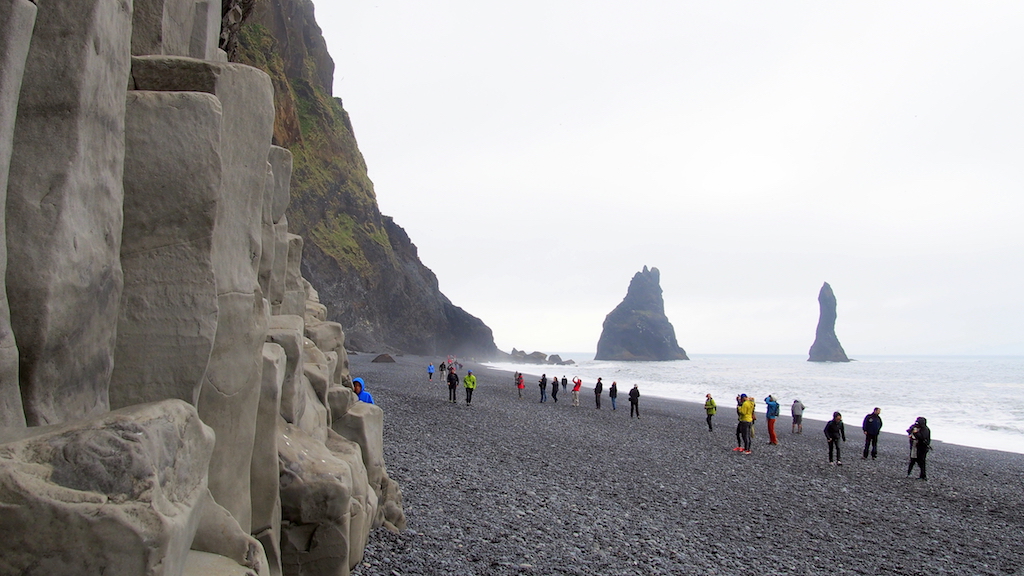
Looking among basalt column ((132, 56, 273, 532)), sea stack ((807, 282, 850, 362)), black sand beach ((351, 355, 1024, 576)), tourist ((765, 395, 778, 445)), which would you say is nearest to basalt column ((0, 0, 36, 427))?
basalt column ((132, 56, 273, 532))

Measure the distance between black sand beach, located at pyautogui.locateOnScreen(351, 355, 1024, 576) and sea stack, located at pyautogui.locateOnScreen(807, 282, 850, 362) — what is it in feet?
562

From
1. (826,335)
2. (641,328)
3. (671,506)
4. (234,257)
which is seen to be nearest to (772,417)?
(671,506)

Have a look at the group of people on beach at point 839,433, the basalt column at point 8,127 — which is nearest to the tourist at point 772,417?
the group of people on beach at point 839,433

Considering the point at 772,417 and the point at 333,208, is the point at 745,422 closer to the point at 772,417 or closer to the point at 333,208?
the point at 772,417

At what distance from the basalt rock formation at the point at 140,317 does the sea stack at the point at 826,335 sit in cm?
19383

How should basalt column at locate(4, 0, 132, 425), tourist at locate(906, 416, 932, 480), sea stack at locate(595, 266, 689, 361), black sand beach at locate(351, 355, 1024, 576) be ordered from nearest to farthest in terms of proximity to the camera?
basalt column at locate(4, 0, 132, 425) < black sand beach at locate(351, 355, 1024, 576) < tourist at locate(906, 416, 932, 480) < sea stack at locate(595, 266, 689, 361)

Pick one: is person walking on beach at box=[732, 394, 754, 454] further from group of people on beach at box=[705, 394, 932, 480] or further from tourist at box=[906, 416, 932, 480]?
tourist at box=[906, 416, 932, 480]

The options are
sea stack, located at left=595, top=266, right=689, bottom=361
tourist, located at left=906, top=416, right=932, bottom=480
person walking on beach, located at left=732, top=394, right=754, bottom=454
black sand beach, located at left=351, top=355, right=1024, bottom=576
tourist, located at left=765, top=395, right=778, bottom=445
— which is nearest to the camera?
black sand beach, located at left=351, top=355, right=1024, bottom=576

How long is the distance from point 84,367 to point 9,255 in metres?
0.80

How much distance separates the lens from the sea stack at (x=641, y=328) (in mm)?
173500

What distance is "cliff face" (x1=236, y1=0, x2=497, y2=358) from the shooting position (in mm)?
57531

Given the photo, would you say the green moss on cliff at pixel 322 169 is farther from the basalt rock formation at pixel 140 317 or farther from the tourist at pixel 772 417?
the basalt rock formation at pixel 140 317

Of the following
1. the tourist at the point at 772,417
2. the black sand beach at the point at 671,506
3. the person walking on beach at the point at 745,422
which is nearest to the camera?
the black sand beach at the point at 671,506

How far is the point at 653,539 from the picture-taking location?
9391 mm
